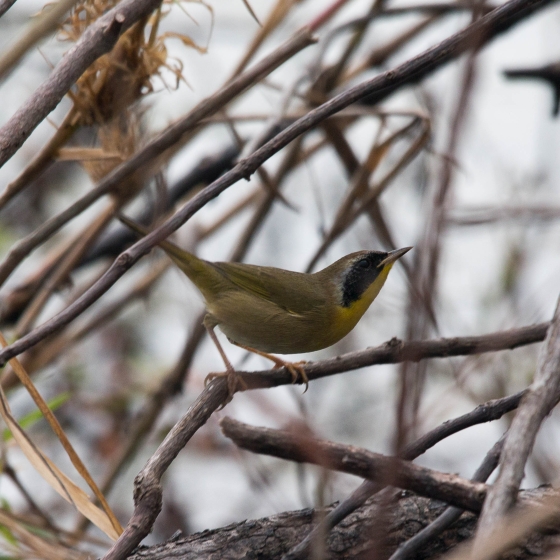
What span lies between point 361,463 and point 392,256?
2180 millimetres

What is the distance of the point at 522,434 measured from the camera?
1511 mm

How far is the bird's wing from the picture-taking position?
4000mm

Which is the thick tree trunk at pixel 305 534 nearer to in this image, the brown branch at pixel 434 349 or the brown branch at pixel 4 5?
the brown branch at pixel 434 349

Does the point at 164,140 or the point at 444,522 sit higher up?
the point at 164,140

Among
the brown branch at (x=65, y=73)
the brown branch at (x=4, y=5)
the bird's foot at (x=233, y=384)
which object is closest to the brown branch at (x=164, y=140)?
the brown branch at (x=65, y=73)

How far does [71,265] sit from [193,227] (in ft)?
3.43

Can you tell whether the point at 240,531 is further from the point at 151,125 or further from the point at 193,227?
the point at 193,227

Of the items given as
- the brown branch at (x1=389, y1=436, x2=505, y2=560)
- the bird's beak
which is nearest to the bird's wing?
the bird's beak

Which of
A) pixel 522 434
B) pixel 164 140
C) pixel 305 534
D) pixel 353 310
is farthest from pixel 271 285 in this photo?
pixel 522 434

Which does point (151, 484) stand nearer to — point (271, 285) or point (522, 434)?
point (522, 434)

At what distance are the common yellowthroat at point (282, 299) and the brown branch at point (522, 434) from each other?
208 centimetres

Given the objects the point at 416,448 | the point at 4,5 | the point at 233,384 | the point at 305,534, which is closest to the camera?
the point at 416,448

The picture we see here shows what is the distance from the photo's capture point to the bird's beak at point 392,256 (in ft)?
11.9

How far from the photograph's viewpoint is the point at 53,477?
2369 mm
